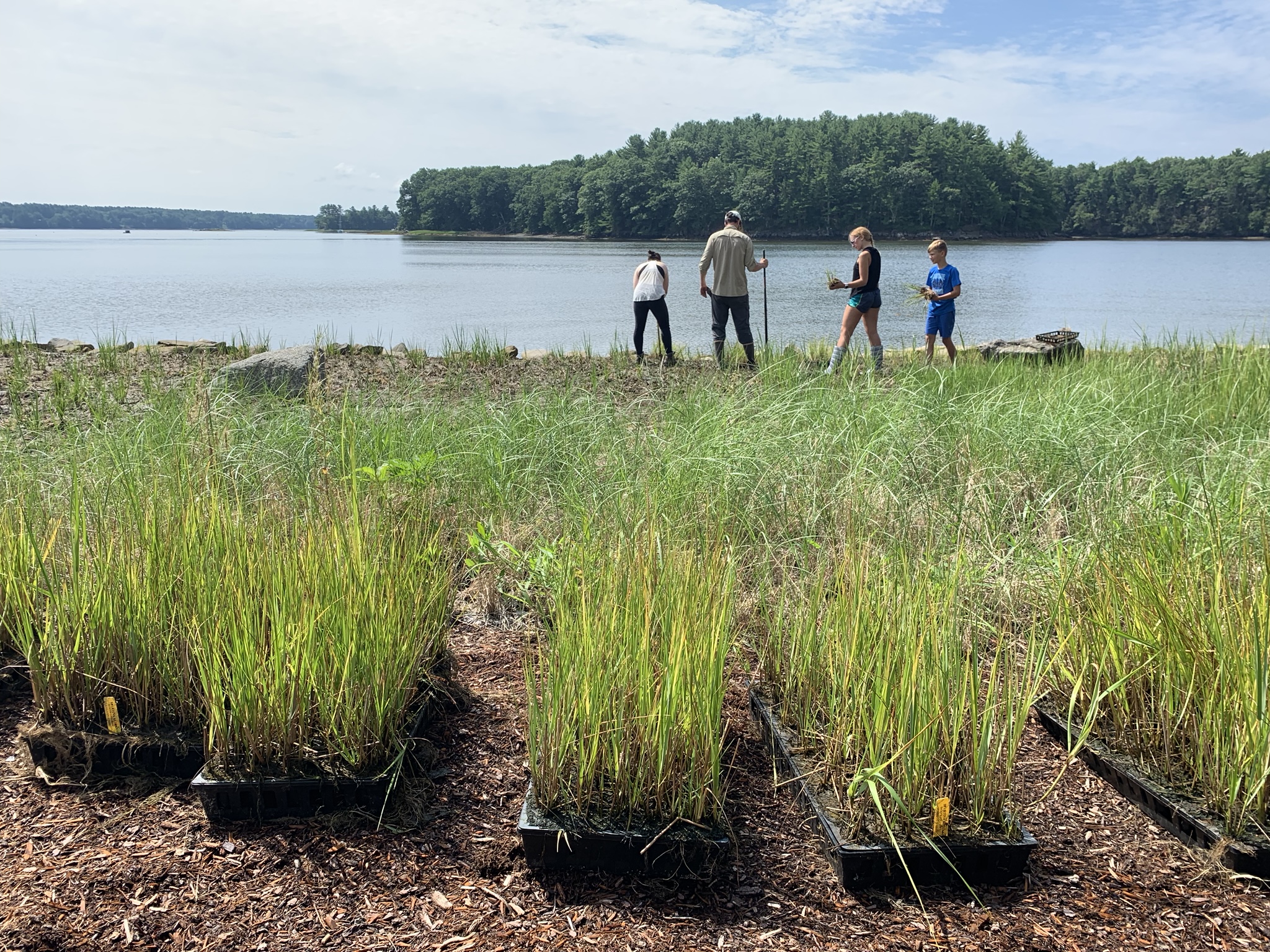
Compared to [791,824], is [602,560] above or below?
above

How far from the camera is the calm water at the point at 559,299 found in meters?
17.3

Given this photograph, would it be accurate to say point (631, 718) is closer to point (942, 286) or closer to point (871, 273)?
point (871, 273)

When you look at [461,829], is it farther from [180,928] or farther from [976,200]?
[976,200]

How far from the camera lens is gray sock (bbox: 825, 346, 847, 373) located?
23.5ft

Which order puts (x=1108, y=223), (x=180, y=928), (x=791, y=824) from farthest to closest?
(x=1108, y=223) < (x=791, y=824) < (x=180, y=928)

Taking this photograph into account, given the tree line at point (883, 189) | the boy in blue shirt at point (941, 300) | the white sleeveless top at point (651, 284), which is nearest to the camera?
the boy in blue shirt at point (941, 300)

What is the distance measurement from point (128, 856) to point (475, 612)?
1748mm

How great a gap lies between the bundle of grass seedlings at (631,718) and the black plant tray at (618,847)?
0.17 feet

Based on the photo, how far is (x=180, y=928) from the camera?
6.66 feet

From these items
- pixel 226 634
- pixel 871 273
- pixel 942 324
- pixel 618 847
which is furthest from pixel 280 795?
pixel 942 324

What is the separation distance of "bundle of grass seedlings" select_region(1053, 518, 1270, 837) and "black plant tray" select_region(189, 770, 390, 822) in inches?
75.5

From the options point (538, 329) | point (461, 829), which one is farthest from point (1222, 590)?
point (538, 329)

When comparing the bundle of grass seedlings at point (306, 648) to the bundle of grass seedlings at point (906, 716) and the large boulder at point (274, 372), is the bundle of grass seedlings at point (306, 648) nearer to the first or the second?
the bundle of grass seedlings at point (906, 716)

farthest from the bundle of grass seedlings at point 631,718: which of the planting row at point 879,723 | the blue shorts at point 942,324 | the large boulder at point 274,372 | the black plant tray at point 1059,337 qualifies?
the black plant tray at point 1059,337
